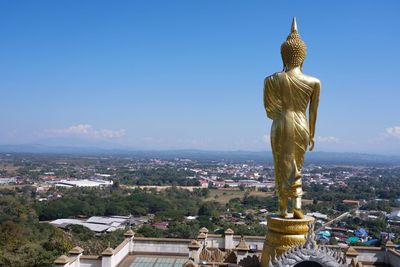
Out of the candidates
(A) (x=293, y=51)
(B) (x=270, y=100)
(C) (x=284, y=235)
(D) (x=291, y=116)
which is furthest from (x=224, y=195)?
(C) (x=284, y=235)

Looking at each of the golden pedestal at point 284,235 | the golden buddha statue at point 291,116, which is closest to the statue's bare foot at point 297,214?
the golden buddha statue at point 291,116

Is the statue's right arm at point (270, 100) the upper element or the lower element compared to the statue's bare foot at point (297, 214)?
upper

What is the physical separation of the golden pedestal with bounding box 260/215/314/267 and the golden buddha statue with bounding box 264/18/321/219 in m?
0.38

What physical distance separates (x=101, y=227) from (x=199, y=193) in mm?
46843

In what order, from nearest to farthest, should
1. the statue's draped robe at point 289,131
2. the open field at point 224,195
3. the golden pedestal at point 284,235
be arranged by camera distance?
the golden pedestal at point 284,235 → the statue's draped robe at point 289,131 → the open field at point 224,195

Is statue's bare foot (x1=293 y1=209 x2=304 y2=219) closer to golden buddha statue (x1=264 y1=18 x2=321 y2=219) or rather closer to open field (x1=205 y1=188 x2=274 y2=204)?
golden buddha statue (x1=264 y1=18 x2=321 y2=219)

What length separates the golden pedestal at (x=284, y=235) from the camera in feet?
31.6

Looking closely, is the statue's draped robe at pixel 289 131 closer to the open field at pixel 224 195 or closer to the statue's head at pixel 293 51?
the statue's head at pixel 293 51

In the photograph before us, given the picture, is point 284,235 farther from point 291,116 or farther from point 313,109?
point 313,109

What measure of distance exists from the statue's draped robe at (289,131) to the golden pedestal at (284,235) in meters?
0.74

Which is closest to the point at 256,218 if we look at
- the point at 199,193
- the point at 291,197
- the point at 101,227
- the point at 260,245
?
the point at 101,227

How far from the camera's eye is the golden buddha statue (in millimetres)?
10352

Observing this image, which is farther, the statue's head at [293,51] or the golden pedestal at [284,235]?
the statue's head at [293,51]

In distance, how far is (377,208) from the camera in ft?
245
